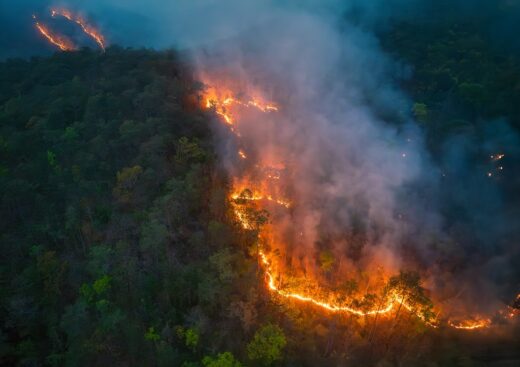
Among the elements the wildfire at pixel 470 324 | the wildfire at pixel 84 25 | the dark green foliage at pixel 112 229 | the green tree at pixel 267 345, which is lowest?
the wildfire at pixel 84 25

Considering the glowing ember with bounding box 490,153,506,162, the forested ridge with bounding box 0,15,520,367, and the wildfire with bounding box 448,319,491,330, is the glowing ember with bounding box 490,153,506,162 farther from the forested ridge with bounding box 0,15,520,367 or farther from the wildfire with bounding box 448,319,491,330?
the wildfire with bounding box 448,319,491,330

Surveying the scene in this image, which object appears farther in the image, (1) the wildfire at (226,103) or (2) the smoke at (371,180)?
(1) the wildfire at (226,103)

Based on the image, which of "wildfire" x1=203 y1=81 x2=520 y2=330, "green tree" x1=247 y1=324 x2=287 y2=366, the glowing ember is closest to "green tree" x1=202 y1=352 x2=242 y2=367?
"green tree" x1=247 y1=324 x2=287 y2=366

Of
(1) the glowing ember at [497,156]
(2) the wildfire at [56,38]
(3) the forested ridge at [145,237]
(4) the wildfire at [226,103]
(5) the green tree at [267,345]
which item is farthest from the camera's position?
(2) the wildfire at [56,38]

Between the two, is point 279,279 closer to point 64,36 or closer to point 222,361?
point 222,361

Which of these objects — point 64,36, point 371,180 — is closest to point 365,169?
point 371,180

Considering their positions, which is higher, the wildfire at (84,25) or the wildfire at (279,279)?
the wildfire at (279,279)

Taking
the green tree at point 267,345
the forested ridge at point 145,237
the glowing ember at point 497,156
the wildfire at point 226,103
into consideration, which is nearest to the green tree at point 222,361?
the forested ridge at point 145,237

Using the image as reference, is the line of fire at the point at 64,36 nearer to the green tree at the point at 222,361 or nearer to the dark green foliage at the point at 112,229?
the dark green foliage at the point at 112,229
